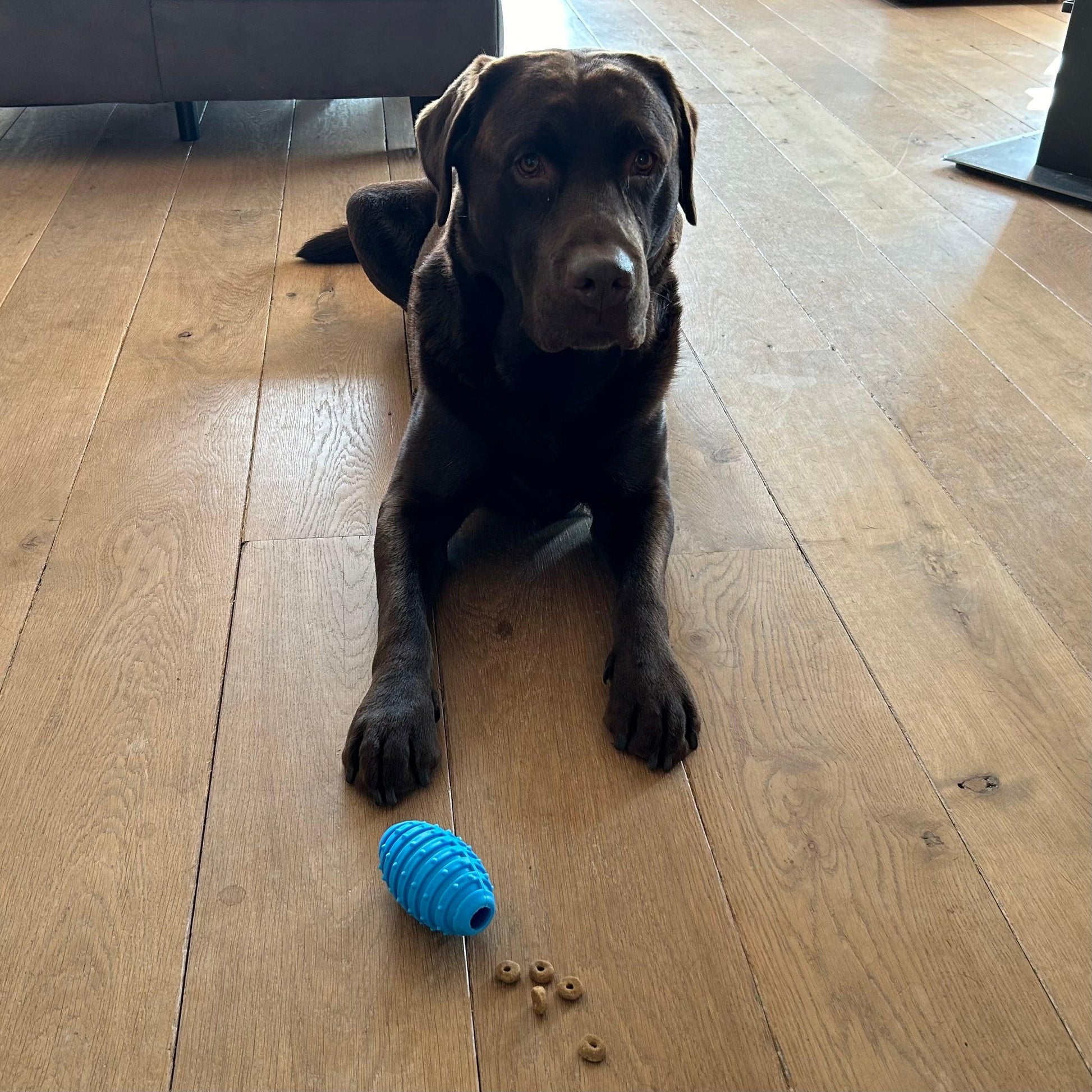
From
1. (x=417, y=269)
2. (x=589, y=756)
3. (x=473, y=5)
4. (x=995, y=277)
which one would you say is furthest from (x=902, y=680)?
(x=473, y=5)

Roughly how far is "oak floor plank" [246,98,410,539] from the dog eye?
663 millimetres

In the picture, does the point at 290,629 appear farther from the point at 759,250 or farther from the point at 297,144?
the point at 297,144

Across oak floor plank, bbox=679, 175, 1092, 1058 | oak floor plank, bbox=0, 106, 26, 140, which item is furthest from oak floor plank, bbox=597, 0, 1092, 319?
oak floor plank, bbox=0, 106, 26, 140

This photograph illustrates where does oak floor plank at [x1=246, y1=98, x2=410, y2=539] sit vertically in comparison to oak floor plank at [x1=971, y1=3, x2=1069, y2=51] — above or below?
below

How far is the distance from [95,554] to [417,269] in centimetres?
74

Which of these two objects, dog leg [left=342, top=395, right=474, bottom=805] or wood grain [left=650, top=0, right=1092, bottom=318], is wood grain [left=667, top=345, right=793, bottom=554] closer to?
dog leg [left=342, top=395, right=474, bottom=805]

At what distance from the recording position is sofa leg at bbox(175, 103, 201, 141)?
150 inches

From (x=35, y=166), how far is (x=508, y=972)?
3.42 m

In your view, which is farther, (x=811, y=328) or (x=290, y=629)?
(x=811, y=328)

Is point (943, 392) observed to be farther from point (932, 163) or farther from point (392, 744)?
point (932, 163)

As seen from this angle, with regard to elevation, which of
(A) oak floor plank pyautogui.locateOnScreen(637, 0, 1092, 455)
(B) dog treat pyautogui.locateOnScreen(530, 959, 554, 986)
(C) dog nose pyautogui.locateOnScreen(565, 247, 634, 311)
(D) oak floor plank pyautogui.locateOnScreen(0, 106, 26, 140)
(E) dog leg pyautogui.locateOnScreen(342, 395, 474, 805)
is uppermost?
(C) dog nose pyautogui.locateOnScreen(565, 247, 634, 311)

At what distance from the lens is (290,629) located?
5.48ft

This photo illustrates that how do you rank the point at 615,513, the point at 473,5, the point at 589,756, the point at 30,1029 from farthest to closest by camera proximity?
the point at 473,5
the point at 615,513
the point at 589,756
the point at 30,1029

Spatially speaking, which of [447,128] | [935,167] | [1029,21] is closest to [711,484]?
[447,128]
